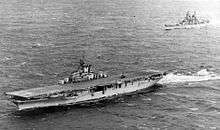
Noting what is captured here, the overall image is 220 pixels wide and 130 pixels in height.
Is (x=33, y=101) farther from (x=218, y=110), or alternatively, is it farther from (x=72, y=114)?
(x=218, y=110)

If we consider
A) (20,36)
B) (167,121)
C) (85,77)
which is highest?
(20,36)

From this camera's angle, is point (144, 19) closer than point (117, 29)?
No

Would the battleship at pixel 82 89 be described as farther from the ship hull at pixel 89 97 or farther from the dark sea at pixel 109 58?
the dark sea at pixel 109 58

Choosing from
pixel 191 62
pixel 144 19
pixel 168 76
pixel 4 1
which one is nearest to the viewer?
pixel 168 76

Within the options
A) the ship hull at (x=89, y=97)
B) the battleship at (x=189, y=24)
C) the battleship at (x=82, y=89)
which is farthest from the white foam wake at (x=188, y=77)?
the battleship at (x=189, y=24)

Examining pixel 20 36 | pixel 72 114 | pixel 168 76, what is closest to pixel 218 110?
pixel 168 76

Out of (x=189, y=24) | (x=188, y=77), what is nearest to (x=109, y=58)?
(x=188, y=77)
